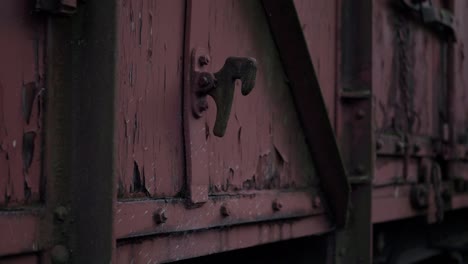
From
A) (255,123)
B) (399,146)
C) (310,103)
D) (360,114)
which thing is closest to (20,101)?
(255,123)

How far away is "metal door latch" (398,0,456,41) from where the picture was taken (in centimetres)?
420

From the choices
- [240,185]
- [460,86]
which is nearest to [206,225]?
[240,185]

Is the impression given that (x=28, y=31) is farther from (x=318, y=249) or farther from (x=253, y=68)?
(x=318, y=249)

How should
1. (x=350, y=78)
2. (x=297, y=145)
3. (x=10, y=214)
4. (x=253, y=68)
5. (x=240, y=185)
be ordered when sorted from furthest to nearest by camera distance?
(x=350, y=78) → (x=297, y=145) → (x=240, y=185) → (x=253, y=68) → (x=10, y=214)

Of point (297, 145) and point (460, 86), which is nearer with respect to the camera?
point (297, 145)

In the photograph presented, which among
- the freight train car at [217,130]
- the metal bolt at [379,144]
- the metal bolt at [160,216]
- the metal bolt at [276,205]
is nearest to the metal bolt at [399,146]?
the freight train car at [217,130]

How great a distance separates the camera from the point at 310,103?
2.95 metres

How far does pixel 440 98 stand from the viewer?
4766mm

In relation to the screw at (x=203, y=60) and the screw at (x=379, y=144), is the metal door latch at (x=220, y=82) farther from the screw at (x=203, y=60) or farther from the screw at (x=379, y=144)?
the screw at (x=379, y=144)

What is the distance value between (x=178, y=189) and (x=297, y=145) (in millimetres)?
855

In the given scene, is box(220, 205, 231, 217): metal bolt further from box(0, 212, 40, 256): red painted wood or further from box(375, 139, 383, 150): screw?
box(375, 139, 383, 150): screw

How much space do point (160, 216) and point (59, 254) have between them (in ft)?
1.30

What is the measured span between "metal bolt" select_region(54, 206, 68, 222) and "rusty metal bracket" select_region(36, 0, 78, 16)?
436mm

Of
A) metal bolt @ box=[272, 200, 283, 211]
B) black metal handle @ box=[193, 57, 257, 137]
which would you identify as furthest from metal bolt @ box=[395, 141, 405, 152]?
black metal handle @ box=[193, 57, 257, 137]
